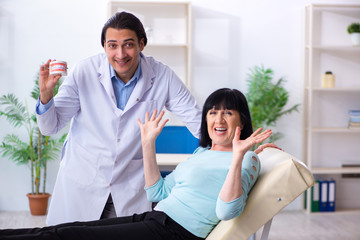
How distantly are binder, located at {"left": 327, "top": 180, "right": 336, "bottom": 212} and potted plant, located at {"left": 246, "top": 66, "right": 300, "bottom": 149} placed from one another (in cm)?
66

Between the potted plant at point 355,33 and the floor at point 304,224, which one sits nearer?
the floor at point 304,224

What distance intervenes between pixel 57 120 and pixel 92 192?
33cm

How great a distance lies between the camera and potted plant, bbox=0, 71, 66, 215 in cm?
446

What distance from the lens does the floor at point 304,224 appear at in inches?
158

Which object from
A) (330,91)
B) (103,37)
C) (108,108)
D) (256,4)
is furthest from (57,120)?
(330,91)

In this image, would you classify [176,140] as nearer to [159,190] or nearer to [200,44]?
[200,44]

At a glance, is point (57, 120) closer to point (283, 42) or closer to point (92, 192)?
point (92, 192)

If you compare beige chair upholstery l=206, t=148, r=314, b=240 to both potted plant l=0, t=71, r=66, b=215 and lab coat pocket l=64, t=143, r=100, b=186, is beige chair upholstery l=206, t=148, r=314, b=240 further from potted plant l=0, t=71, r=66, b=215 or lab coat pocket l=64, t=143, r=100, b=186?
potted plant l=0, t=71, r=66, b=215

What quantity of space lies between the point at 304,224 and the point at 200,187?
278 centimetres

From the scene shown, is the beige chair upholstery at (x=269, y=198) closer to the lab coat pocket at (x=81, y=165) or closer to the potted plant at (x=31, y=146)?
the lab coat pocket at (x=81, y=165)

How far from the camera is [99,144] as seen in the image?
217 cm

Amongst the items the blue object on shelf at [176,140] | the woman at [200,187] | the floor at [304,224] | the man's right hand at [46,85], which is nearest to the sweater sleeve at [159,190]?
the woman at [200,187]

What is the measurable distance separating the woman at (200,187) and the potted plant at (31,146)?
2.63m

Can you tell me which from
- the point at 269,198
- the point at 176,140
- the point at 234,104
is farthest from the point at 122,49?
the point at 176,140
